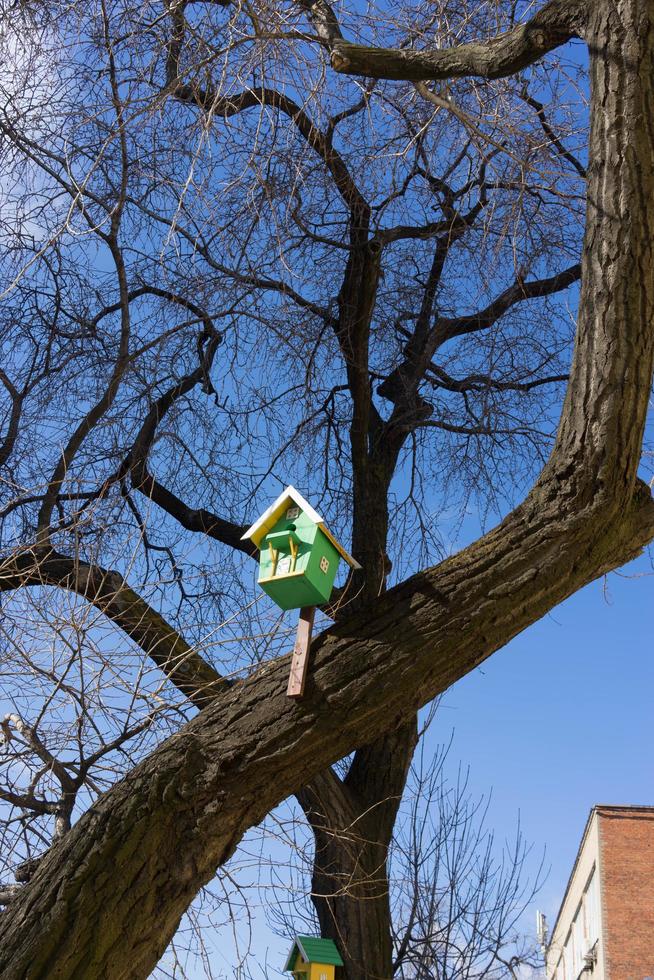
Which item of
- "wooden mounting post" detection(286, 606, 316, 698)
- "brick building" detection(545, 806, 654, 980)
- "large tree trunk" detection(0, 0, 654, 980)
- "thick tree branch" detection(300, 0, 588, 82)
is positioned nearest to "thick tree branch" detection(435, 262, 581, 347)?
"thick tree branch" detection(300, 0, 588, 82)

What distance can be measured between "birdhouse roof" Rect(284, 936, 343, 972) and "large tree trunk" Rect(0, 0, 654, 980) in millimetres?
2149

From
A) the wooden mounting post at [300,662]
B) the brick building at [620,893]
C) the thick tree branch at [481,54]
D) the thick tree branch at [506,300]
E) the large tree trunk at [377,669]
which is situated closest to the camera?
the large tree trunk at [377,669]

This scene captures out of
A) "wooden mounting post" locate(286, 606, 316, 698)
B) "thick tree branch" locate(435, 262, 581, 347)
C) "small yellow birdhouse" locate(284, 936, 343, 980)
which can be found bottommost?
"small yellow birdhouse" locate(284, 936, 343, 980)

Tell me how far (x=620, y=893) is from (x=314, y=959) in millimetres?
15725

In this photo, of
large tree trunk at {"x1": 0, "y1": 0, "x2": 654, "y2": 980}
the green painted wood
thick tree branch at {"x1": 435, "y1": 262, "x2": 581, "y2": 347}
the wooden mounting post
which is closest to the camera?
large tree trunk at {"x1": 0, "y1": 0, "x2": 654, "y2": 980}

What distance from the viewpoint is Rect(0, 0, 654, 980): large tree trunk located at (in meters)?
2.78

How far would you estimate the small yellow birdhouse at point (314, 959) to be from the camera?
480 centimetres

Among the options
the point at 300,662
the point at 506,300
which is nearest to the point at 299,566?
the point at 300,662

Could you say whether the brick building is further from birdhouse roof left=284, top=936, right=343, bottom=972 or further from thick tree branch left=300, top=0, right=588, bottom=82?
thick tree branch left=300, top=0, right=588, bottom=82

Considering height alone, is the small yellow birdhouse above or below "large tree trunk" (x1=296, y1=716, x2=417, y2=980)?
below

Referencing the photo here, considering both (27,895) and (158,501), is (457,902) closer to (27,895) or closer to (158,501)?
(158,501)

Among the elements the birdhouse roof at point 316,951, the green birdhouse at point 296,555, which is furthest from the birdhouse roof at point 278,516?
the birdhouse roof at point 316,951

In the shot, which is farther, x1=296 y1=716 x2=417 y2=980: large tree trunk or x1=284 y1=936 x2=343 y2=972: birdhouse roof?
x1=296 y1=716 x2=417 y2=980: large tree trunk

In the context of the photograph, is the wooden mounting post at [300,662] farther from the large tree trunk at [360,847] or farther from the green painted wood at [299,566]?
the large tree trunk at [360,847]
